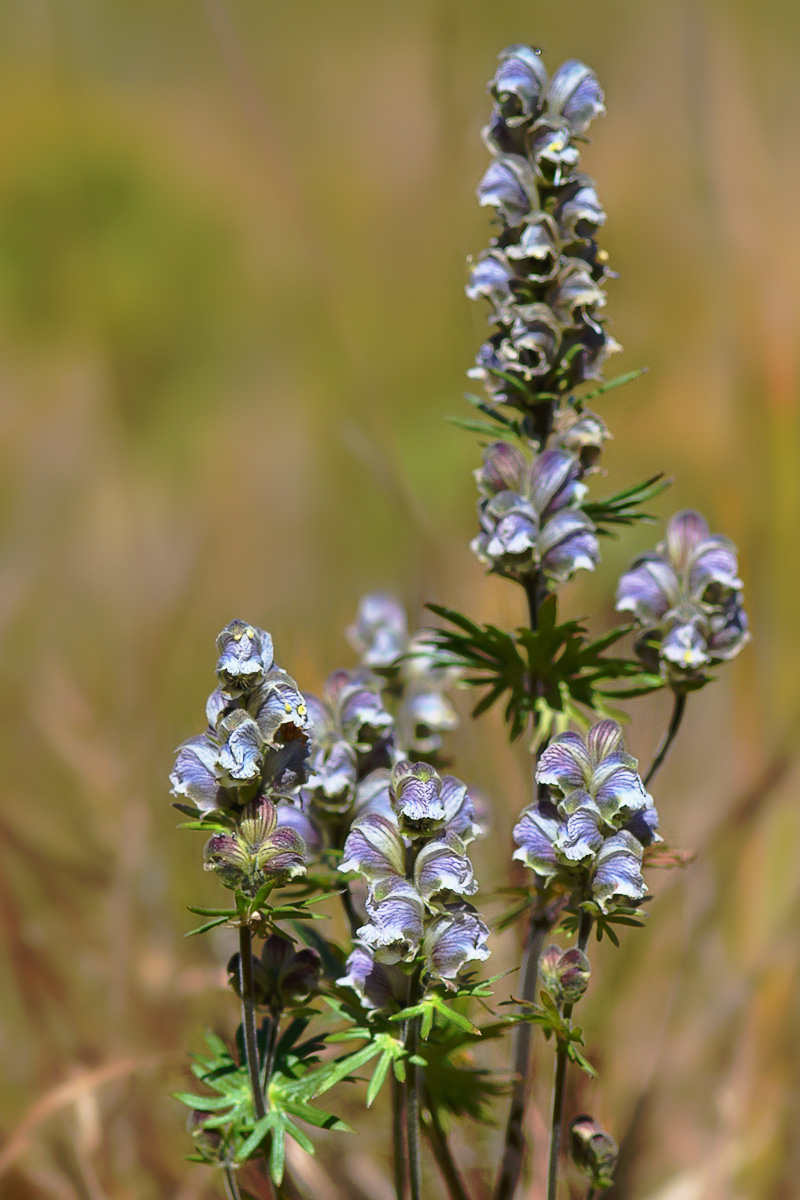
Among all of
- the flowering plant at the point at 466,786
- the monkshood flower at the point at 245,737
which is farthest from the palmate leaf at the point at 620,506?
the monkshood flower at the point at 245,737

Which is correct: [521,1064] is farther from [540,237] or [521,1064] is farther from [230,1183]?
[540,237]

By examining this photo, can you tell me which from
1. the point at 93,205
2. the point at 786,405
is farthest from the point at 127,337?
the point at 786,405

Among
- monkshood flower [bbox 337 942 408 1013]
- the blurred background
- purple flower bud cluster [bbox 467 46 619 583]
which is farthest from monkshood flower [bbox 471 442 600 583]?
the blurred background

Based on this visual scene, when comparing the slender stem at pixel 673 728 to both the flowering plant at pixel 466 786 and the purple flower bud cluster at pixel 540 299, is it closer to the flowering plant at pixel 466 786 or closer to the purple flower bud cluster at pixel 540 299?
the flowering plant at pixel 466 786

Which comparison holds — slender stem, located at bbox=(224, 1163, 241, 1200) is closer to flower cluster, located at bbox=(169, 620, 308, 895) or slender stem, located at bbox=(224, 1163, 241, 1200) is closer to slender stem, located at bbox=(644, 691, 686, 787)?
flower cluster, located at bbox=(169, 620, 308, 895)

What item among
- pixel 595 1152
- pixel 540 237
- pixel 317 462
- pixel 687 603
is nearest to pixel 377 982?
pixel 595 1152
